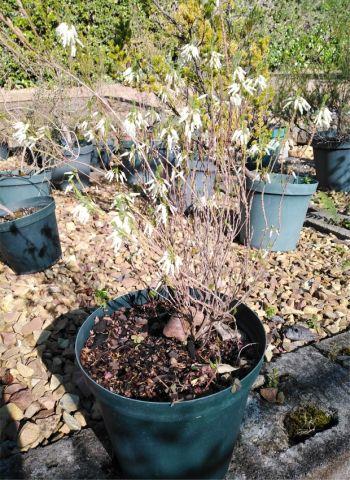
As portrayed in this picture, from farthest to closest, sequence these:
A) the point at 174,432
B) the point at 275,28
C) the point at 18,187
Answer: the point at 275,28 < the point at 18,187 < the point at 174,432

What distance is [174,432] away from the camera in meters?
1.48

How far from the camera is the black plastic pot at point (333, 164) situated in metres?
5.16

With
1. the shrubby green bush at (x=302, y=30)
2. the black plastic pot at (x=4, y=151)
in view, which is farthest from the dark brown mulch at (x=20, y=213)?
the shrubby green bush at (x=302, y=30)

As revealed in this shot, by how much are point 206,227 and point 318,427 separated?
1.11 meters

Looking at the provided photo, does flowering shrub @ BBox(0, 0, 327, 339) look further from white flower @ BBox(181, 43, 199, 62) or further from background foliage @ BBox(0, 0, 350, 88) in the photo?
background foliage @ BBox(0, 0, 350, 88)

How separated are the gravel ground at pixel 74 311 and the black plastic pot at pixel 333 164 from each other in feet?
4.78

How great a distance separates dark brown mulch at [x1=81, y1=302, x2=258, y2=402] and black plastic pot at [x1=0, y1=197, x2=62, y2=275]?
143 cm

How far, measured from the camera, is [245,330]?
1.97m

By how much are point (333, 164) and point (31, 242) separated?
3852mm

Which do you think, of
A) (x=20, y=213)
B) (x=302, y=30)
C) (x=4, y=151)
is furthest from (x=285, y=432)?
(x=302, y=30)

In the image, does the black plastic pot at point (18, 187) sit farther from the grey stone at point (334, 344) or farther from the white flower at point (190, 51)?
the grey stone at point (334, 344)

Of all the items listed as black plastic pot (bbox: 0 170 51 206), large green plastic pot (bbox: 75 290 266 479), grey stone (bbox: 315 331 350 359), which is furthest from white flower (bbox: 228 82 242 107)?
black plastic pot (bbox: 0 170 51 206)

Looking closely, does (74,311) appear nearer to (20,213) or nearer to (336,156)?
(20,213)

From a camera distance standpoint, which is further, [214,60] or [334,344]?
[334,344]
